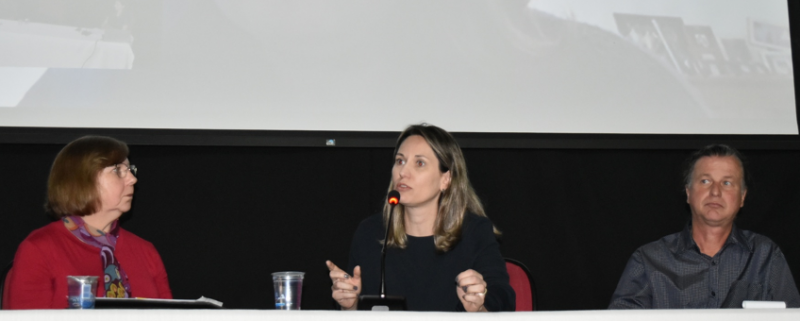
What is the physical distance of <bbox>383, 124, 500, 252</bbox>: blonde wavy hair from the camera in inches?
89.6

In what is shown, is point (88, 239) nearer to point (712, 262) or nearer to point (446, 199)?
point (446, 199)

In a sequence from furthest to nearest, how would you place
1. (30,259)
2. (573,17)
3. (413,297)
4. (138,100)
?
1. (573,17)
2. (138,100)
3. (413,297)
4. (30,259)

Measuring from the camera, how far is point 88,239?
7.09 feet

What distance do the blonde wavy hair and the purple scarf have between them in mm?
809

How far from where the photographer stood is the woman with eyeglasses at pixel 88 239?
6.49 feet

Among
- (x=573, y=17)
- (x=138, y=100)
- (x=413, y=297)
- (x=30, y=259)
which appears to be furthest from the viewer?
(x=573, y=17)

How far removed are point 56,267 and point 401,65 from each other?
149 cm

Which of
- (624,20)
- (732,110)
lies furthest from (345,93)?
(732,110)

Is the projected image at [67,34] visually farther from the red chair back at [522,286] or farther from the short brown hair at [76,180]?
the red chair back at [522,286]

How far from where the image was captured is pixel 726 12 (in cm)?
301

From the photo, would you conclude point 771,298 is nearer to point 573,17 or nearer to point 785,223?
point 785,223

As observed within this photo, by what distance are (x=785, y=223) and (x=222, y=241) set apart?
2.39 meters

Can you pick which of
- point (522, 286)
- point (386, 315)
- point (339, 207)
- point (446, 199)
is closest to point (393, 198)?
point (446, 199)

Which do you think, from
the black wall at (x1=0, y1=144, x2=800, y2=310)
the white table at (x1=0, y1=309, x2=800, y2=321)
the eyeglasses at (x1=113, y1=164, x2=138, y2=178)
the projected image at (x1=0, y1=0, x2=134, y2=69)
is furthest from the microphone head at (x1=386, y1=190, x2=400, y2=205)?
the projected image at (x1=0, y1=0, x2=134, y2=69)
